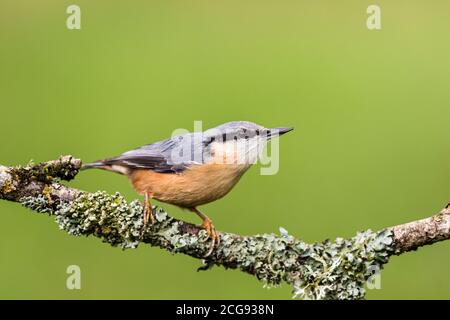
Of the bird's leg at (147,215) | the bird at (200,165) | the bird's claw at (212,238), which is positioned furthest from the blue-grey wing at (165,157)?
the bird's claw at (212,238)

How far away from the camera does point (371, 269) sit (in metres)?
3.85

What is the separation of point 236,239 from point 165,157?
682 millimetres

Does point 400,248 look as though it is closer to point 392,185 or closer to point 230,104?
point 392,185

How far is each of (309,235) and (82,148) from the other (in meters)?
2.31

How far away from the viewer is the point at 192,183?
4.29m

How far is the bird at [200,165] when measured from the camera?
4.26m

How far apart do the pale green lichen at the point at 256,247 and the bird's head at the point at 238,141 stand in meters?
0.50

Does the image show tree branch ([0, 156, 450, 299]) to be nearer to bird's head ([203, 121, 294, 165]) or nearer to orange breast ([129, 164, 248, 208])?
orange breast ([129, 164, 248, 208])

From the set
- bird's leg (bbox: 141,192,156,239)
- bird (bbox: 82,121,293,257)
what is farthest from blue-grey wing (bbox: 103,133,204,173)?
bird's leg (bbox: 141,192,156,239)

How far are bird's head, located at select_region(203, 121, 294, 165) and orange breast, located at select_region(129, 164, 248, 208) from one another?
57 mm

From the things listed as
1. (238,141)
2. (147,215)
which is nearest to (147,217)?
(147,215)

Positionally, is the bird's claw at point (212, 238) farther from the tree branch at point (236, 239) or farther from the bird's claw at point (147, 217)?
the bird's claw at point (147, 217)

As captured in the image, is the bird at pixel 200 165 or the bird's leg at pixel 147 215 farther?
the bird at pixel 200 165

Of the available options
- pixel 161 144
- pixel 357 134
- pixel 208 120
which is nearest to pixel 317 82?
pixel 357 134
